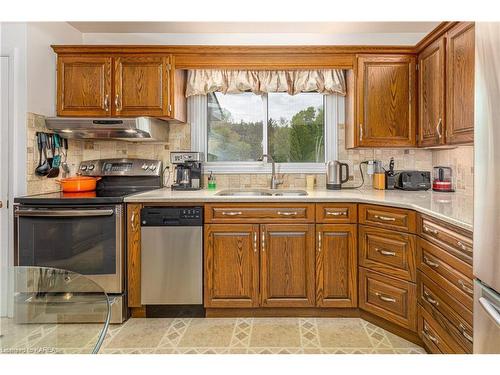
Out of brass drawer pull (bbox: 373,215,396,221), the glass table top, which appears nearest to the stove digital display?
the glass table top

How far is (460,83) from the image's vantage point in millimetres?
2238

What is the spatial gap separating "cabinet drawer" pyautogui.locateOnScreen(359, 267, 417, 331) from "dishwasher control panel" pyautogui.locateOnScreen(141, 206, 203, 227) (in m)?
1.28

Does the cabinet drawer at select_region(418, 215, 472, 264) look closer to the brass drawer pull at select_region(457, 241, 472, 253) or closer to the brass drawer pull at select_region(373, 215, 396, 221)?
the brass drawer pull at select_region(457, 241, 472, 253)

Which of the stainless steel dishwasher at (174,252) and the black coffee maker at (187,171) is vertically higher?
the black coffee maker at (187,171)

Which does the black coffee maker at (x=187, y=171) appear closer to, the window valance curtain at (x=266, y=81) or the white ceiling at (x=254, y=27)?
the window valance curtain at (x=266, y=81)

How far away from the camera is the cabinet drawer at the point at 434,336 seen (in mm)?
1736

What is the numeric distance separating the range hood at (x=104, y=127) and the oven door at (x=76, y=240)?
2.23 feet

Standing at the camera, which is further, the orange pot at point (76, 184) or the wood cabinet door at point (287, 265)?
the orange pot at point (76, 184)

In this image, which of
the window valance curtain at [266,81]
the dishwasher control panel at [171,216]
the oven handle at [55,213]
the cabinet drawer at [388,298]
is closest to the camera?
the cabinet drawer at [388,298]

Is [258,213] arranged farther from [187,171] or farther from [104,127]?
[104,127]

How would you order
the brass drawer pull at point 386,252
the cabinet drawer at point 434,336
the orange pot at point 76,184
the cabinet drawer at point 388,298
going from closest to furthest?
the cabinet drawer at point 434,336, the cabinet drawer at point 388,298, the brass drawer pull at point 386,252, the orange pot at point 76,184

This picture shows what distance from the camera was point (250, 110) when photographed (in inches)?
132

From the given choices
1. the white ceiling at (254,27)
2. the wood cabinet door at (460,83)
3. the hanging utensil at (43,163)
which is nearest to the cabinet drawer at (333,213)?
the wood cabinet door at (460,83)

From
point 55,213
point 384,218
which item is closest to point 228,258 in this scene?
point 384,218
